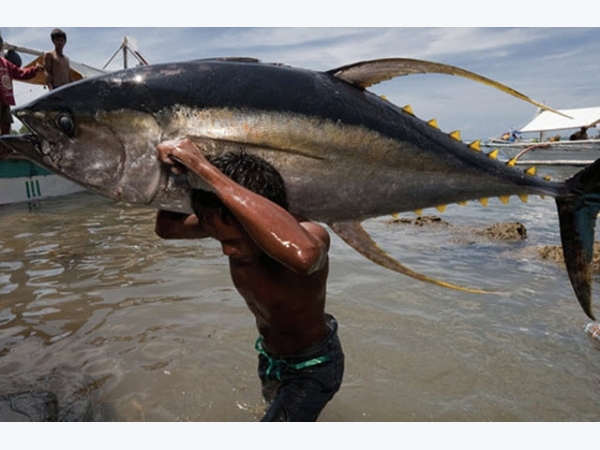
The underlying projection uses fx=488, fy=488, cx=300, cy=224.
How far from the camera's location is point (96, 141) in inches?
67.7

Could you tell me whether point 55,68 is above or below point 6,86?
above

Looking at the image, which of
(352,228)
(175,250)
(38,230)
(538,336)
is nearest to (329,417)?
(352,228)

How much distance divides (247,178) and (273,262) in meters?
0.52

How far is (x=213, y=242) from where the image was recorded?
681 centimetres

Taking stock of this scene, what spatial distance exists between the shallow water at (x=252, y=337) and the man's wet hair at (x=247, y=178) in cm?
161

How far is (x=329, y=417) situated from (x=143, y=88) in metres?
2.09

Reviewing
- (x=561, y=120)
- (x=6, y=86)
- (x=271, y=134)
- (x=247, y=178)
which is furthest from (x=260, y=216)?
(x=561, y=120)

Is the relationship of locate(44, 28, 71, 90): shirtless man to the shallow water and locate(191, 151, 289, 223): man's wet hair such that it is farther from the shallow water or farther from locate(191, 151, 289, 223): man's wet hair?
locate(191, 151, 289, 223): man's wet hair

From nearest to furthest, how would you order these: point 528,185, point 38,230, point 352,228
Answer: point 352,228, point 528,185, point 38,230

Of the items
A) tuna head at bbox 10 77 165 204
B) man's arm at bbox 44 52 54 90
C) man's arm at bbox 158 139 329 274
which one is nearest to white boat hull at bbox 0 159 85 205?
man's arm at bbox 44 52 54 90

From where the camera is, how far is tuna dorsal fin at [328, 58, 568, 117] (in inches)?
72.8

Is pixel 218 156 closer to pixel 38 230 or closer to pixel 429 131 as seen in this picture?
pixel 429 131

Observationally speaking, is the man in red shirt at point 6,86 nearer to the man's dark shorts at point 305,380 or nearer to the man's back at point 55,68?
the man's back at point 55,68

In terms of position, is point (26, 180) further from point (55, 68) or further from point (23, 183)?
point (55, 68)
